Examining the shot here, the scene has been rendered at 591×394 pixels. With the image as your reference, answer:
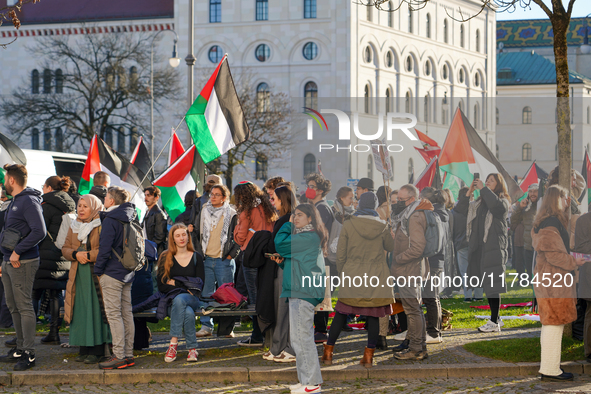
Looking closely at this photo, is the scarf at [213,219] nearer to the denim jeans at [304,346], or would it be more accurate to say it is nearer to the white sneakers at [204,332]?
the white sneakers at [204,332]

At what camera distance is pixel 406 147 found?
8.55 meters

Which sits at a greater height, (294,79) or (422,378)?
(294,79)

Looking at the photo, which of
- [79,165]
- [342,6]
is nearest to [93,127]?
[342,6]

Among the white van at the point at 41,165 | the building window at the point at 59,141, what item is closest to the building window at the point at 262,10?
the building window at the point at 59,141

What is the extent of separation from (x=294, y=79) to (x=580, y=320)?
158 feet

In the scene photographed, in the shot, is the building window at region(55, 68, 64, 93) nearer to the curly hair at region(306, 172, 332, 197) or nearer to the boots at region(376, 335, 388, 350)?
the curly hair at region(306, 172, 332, 197)

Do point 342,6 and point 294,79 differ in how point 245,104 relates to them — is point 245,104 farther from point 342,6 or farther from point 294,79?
point 342,6

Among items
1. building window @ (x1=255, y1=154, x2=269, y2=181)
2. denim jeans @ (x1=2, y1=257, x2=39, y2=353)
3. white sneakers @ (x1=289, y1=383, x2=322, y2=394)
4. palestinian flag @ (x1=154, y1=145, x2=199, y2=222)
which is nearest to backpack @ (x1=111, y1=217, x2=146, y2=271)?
denim jeans @ (x1=2, y1=257, x2=39, y2=353)

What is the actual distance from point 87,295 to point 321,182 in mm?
2821

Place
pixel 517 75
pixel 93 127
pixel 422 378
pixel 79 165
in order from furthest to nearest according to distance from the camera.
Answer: pixel 517 75, pixel 93 127, pixel 79 165, pixel 422 378

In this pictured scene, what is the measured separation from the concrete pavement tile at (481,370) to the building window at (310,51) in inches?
1954

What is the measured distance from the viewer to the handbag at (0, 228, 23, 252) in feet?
28.0

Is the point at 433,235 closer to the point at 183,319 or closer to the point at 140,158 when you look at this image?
the point at 183,319

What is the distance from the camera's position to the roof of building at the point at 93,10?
191 ft
